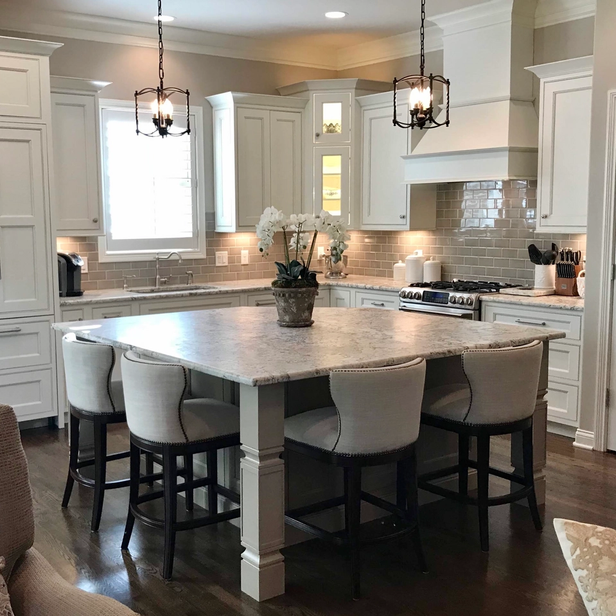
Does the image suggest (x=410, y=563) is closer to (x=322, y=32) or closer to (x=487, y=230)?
(x=487, y=230)

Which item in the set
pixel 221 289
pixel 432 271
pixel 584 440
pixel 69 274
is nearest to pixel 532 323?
pixel 584 440

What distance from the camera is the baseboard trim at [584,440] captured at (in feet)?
16.2

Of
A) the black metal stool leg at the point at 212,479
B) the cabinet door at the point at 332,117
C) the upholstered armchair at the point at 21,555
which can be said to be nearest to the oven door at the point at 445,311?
the cabinet door at the point at 332,117

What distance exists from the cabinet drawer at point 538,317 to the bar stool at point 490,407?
157cm

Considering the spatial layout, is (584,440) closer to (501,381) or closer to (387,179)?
(501,381)

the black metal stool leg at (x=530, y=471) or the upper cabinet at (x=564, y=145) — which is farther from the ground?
the upper cabinet at (x=564, y=145)

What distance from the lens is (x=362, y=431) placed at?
2984mm

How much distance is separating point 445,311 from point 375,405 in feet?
9.37

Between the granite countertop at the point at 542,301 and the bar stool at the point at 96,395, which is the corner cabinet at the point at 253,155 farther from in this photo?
the bar stool at the point at 96,395

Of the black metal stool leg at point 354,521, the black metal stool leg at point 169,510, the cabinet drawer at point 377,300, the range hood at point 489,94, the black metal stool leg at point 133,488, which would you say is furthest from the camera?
the cabinet drawer at point 377,300

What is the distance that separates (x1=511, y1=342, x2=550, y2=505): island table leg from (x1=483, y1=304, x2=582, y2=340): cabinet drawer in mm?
1132

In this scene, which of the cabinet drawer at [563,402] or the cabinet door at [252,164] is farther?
the cabinet door at [252,164]

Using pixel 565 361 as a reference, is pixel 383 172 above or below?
above

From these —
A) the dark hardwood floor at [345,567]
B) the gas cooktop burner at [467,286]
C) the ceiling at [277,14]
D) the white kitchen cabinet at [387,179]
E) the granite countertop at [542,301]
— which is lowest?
the dark hardwood floor at [345,567]
